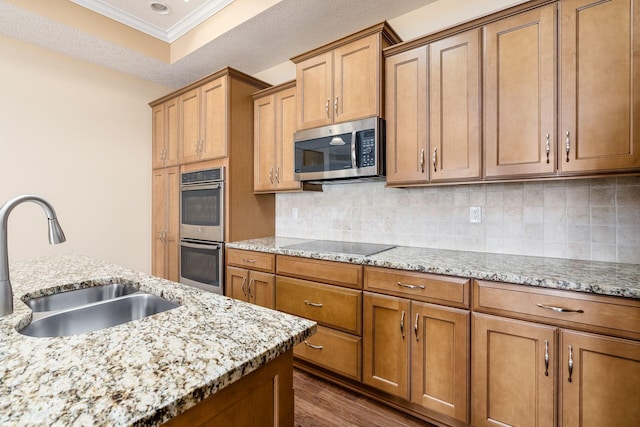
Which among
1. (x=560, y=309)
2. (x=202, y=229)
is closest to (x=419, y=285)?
(x=560, y=309)

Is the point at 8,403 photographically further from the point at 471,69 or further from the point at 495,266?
the point at 471,69

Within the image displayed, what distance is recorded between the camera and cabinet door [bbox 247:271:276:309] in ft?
8.02

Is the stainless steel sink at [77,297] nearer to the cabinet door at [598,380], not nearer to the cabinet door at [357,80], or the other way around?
the cabinet door at [357,80]

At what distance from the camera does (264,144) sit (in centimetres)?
299

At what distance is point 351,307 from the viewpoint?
2.02 meters

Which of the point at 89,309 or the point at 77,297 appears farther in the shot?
the point at 77,297

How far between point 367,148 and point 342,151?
21 centimetres

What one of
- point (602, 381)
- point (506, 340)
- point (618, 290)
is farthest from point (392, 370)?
point (618, 290)

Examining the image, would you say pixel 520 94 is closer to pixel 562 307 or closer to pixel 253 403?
pixel 562 307

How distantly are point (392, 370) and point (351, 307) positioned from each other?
0.43 metres

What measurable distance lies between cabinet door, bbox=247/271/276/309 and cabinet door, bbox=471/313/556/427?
1.42 meters

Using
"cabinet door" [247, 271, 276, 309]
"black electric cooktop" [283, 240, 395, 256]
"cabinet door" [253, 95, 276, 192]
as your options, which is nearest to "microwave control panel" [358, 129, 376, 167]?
"black electric cooktop" [283, 240, 395, 256]

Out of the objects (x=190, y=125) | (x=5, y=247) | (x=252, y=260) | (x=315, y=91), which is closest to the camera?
(x=5, y=247)

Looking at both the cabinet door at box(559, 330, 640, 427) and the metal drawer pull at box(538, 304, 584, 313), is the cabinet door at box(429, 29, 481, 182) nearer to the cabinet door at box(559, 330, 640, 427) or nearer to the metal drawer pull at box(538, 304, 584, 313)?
the metal drawer pull at box(538, 304, 584, 313)
